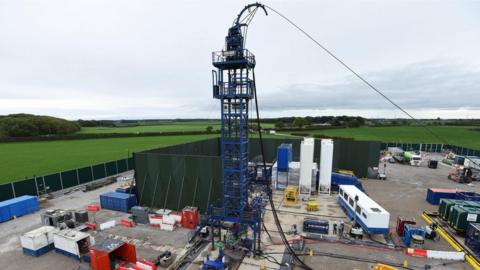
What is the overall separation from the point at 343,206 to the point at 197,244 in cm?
1541

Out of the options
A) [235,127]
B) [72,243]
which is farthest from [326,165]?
[72,243]

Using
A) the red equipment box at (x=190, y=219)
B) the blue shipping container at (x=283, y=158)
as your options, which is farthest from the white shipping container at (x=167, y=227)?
the blue shipping container at (x=283, y=158)

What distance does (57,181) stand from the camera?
28.8 meters

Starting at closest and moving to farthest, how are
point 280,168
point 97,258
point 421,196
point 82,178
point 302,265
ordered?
point 97,258, point 302,265, point 421,196, point 280,168, point 82,178

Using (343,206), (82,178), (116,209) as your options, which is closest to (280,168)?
(343,206)

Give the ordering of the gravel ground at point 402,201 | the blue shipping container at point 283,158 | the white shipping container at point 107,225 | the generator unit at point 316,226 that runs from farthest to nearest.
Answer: the blue shipping container at point 283,158 < the white shipping container at point 107,225 < the generator unit at point 316,226 < the gravel ground at point 402,201

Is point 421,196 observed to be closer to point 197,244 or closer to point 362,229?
point 362,229

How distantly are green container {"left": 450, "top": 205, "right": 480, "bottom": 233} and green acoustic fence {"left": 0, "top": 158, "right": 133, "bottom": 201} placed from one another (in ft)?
140

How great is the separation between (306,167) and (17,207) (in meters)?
31.2

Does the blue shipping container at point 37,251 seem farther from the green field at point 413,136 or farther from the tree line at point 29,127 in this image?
the tree line at point 29,127

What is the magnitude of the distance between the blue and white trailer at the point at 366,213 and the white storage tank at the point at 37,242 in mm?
24019

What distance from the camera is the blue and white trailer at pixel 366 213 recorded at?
17.1 meters

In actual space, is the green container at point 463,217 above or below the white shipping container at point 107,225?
above

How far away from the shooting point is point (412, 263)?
1483 cm
